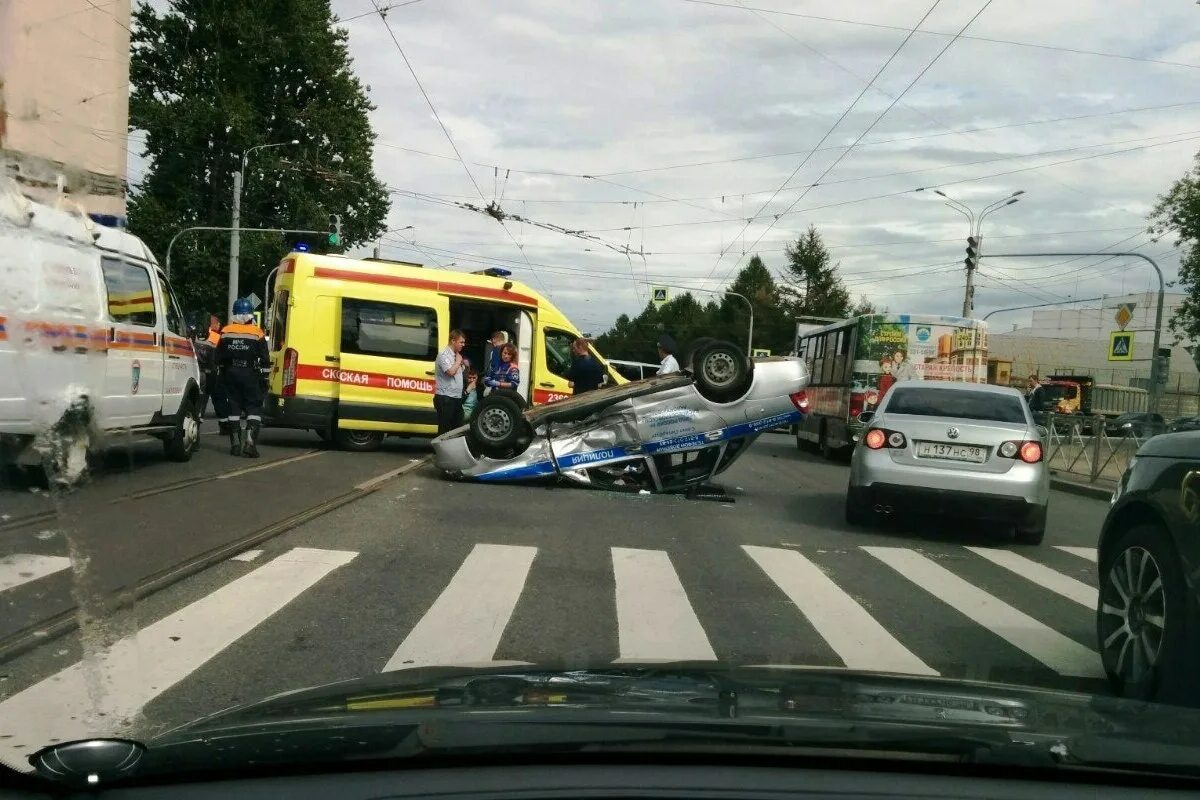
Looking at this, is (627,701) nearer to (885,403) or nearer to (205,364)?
(885,403)

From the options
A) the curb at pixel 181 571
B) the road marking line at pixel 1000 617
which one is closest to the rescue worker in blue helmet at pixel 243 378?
the curb at pixel 181 571

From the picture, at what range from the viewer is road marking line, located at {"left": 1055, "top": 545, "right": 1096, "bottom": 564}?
10.3 meters

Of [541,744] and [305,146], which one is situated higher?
[305,146]

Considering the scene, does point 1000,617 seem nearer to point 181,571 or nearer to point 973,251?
point 181,571

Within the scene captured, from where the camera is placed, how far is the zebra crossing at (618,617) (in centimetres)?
477

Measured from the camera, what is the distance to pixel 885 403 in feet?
37.5

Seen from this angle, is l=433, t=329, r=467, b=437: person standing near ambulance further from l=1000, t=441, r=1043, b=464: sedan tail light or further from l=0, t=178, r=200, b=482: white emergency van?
l=0, t=178, r=200, b=482: white emergency van

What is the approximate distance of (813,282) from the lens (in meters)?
87.6

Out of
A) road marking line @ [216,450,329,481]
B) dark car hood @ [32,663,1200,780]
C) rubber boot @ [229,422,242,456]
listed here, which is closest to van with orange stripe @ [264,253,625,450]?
road marking line @ [216,450,329,481]

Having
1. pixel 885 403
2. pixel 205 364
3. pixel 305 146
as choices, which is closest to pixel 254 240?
pixel 305 146

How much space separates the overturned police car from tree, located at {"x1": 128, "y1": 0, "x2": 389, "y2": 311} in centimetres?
435

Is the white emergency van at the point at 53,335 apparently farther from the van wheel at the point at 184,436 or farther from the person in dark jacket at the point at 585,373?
the person in dark jacket at the point at 585,373

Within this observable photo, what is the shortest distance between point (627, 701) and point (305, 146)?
3041 centimetres

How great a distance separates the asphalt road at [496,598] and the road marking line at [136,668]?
2cm
